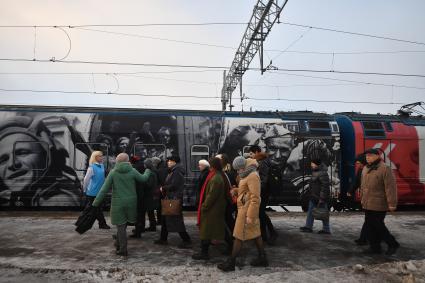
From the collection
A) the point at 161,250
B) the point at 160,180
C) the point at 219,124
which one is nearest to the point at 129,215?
the point at 161,250

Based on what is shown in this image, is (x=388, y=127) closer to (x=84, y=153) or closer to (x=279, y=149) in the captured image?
(x=279, y=149)

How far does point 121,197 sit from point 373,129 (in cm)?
880

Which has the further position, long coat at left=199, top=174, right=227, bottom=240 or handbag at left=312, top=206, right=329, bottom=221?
handbag at left=312, top=206, right=329, bottom=221

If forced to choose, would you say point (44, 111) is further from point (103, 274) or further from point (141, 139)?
point (103, 274)

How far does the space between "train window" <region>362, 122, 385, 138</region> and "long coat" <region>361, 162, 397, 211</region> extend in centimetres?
579

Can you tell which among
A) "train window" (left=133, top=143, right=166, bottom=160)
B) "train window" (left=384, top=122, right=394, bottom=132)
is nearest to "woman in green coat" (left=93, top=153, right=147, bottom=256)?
"train window" (left=133, top=143, right=166, bottom=160)

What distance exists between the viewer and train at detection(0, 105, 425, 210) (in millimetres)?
10758

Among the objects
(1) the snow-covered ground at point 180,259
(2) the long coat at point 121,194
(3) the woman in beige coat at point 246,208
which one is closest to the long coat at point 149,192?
(1) the snow-covered ground at point 180,259

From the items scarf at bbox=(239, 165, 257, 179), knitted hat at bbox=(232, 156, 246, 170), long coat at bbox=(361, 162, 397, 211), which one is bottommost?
long coat at bbox=(361, 162, 397, 211)

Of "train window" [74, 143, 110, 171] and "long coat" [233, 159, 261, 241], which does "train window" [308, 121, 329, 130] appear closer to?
"train window" [74, 143, 110, 171]

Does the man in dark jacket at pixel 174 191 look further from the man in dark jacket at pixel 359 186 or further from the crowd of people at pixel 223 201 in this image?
the man in dark jacket at pixel 359 186

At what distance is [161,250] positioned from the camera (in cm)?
682

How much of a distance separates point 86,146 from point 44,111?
60.7 inches

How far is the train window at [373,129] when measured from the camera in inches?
475
